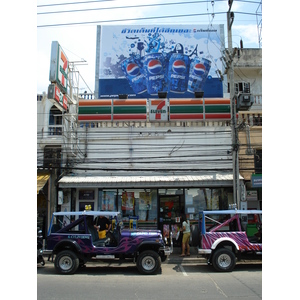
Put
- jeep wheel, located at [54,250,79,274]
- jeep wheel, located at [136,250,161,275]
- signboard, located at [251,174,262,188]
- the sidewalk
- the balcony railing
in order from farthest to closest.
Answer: the balcony railing < signboard, located at [251,174,262,188] < the sidewalk < jeep wheel, located at [54,250,79,274] < jeep wheel, located at [136,250,161,275]

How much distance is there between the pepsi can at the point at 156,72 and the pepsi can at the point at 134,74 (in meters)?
0.39

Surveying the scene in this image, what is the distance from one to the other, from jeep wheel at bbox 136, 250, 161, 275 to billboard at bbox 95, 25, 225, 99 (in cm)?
1535

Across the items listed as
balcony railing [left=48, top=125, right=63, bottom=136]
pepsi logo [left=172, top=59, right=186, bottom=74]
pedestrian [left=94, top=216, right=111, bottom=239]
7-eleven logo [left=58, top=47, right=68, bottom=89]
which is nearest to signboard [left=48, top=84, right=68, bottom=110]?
7-eleven logo [left=58, top=47, right=68, bottom=89]

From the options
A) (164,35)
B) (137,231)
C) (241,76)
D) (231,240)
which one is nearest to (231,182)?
(231,240)

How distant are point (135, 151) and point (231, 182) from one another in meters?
4.88

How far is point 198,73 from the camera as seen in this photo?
930 inches

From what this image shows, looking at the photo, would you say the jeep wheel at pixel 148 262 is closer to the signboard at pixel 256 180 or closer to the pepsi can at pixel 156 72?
the signboard at pixel 256 180

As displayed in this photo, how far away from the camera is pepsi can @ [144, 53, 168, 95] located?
23359 mm

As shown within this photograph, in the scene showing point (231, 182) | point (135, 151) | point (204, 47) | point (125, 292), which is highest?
point (204, 47)

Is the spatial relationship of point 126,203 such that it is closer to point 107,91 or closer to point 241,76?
point 107,91

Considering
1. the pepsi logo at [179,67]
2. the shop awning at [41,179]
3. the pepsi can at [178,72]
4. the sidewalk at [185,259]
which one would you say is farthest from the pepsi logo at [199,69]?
the sidewalk at [185,259]

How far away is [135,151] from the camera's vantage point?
51.0 ft

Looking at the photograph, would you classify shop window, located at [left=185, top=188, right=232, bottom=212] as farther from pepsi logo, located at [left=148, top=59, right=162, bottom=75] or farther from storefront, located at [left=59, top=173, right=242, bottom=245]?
pepsi logo, located at [left=148, top=59, right=162, bottom=75]

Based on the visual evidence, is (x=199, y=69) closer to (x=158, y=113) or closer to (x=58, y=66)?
(x=158, y=113)
